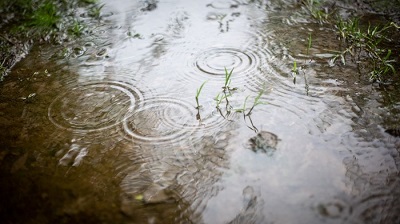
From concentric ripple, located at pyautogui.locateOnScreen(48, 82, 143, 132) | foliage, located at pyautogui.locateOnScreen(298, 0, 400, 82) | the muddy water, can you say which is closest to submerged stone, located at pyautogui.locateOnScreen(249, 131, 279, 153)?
the muddy water

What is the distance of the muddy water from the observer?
1.56 metres

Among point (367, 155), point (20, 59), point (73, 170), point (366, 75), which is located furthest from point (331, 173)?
point (20, 59)

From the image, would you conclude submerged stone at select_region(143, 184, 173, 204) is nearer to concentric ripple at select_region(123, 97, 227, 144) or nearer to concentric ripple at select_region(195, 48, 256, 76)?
concentric ripple at select_region(123, 97, 227, 144)

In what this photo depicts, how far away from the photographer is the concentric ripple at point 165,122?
6.42 feet

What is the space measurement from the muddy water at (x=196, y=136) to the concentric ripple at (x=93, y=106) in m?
0.01

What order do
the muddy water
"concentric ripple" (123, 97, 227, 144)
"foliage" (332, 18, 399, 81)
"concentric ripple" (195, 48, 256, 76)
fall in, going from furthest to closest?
"concentric ripple" (195, 48, 256, 76) < "foliage" (332, 18, 399, 81) < "concentric ripple" (123, 97, 227, 144) < the muddy water

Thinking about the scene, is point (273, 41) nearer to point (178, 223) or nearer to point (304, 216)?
point (304, 216)

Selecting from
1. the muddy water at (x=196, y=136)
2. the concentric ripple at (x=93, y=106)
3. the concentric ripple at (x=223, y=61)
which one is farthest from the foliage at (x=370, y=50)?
the concentric ripple at (x=93, y=106)

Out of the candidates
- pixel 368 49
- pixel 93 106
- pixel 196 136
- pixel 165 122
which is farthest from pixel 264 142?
pixel 368 49

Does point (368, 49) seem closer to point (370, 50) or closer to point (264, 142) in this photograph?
point (370, 50)

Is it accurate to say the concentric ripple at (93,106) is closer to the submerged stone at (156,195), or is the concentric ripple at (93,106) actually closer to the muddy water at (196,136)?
the muddy water at (196,136)

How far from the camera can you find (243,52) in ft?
8.91

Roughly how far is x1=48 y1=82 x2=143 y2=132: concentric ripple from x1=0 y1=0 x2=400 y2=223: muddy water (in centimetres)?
1

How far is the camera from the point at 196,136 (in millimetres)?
1938
